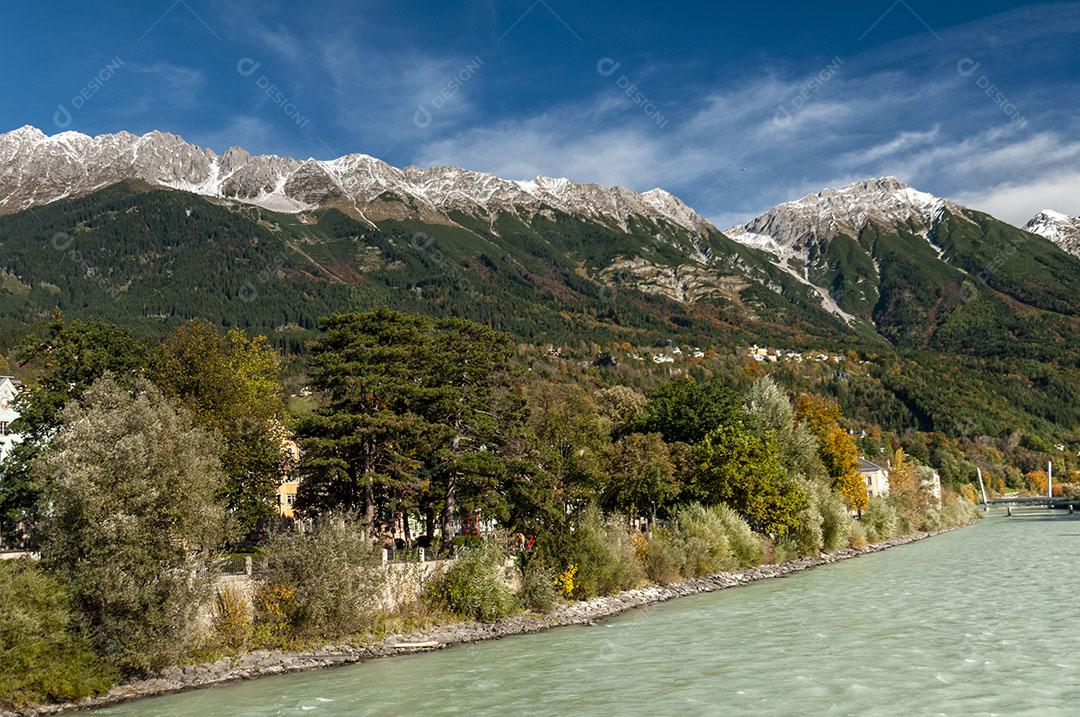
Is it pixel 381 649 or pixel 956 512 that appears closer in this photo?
pixel 381 649

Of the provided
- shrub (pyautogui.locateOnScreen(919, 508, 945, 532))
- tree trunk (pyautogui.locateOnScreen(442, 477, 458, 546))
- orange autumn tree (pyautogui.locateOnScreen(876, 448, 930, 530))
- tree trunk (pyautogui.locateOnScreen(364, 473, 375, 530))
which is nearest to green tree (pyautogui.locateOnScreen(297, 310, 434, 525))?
tree trunk (pyautogui.locateOnScreen(364, 473, 375, 530))

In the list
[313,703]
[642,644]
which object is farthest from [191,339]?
[642,644]

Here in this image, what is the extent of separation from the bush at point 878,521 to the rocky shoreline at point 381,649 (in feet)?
110

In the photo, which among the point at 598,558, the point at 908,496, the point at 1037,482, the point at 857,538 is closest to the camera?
the point at 598,558

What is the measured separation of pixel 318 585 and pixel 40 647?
34.8 feet

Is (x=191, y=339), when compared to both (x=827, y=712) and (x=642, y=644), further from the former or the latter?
(x=827, y=712)

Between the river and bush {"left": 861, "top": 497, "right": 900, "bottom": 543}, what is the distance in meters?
34.9

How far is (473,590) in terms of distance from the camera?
135 feet

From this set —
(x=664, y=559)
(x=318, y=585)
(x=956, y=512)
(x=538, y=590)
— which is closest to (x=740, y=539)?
(x=664, y=559)

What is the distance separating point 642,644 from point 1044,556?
48.2 m

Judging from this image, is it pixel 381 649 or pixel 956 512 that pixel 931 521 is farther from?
pixel 381 649

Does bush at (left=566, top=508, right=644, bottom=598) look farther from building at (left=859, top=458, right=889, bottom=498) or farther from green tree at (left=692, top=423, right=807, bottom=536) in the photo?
building at (left=859, top=458, right=889, bottom=498)

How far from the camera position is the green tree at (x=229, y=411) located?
4488 cm

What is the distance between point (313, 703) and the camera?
88.7 ft
